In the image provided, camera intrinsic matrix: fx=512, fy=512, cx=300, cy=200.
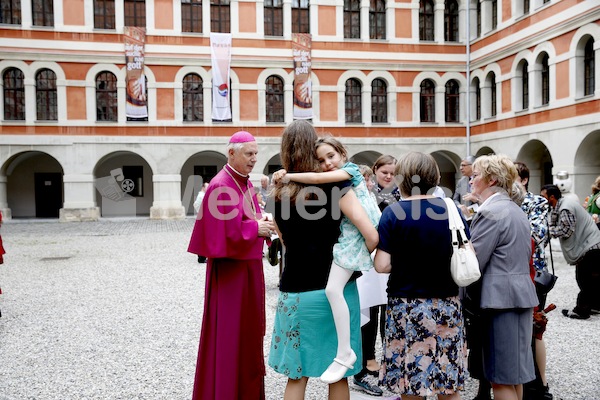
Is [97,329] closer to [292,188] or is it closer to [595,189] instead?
[292,188]

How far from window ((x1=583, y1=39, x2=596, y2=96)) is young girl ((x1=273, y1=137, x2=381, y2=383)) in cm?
1839

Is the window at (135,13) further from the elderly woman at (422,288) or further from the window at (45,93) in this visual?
the elderly woman at (422,288)

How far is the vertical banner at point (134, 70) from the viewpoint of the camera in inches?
891

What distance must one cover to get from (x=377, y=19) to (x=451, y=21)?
3.77 meters

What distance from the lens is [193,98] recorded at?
23.7m

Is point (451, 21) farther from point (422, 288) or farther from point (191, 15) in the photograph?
point (422, 288)

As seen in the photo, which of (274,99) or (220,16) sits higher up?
(220,16)

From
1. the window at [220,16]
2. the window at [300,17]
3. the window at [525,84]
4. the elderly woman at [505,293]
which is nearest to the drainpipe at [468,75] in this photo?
the window at [525,84]

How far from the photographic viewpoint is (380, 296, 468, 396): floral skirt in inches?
117

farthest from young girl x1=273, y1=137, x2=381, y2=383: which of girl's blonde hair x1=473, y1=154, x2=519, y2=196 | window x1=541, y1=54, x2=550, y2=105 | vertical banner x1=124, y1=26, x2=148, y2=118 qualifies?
vertical banner x1=124, y1=26, x2=148, y2=118

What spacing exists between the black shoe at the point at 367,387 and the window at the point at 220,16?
22.0 meters

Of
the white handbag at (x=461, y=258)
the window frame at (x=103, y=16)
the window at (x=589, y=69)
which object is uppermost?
the window frame at (x=103, y=16)

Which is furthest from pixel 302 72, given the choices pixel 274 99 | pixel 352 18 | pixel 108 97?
pixel 108 97

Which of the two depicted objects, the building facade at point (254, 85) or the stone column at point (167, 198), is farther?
the stone column at point (167, 198)
